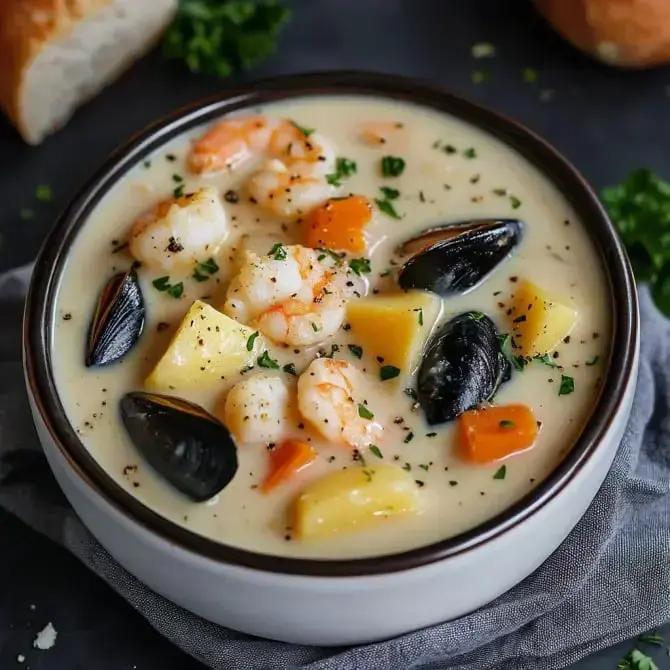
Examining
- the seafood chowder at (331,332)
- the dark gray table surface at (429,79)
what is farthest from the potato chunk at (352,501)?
the dark gray table surface at (429,79)

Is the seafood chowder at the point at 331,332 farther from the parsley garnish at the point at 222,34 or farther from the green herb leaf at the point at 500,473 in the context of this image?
the parsley garnish at the point at 222,34

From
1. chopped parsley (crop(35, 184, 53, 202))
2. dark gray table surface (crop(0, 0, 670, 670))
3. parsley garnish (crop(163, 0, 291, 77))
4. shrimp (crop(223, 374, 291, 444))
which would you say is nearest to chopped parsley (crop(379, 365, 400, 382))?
shrimp (crop(223, 374, 291, 444))

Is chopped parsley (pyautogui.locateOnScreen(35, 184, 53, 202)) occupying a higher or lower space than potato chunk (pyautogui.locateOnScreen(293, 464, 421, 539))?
lower

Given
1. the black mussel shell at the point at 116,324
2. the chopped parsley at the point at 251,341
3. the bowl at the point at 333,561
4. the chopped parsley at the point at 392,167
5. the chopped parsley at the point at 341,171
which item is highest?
the chopped parsley at the point at 392,167

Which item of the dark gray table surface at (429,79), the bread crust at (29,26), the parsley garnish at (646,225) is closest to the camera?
the parsley garnish at (646,225)

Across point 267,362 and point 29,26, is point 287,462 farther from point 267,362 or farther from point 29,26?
point 29,26

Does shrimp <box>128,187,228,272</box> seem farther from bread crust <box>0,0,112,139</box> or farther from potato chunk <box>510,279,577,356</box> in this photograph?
bread crust <box>0,0,112,139</box>
